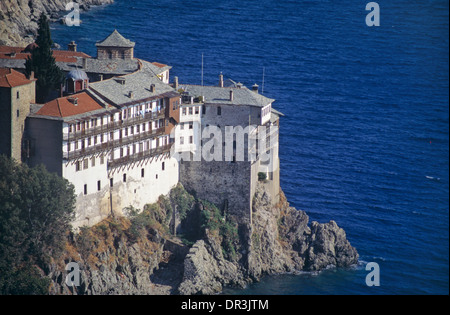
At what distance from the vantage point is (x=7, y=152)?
169500 mm

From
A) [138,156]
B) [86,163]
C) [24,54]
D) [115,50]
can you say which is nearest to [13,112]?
[86,163]

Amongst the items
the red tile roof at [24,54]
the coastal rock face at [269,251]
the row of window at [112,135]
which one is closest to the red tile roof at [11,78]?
the row of window at [112,135]

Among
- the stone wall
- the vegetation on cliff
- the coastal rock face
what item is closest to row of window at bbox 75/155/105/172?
the vegetation on cliff

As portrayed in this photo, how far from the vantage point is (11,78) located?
17062cm

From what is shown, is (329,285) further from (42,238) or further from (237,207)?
(42,238)

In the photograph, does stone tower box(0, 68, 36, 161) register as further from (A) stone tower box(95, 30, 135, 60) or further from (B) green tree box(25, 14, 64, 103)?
(A) stone tower box(95, 30, 135, 60)

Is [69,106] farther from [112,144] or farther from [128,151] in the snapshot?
[128,151]

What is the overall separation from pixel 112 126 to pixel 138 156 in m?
6.85

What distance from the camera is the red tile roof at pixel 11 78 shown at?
169 meters

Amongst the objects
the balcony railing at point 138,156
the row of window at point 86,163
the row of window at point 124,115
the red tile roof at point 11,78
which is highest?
the red tile roof at point 11,78

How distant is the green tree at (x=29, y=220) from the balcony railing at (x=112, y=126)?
5637 mm

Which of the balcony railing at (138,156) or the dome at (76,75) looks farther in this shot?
the dome at (76,75)

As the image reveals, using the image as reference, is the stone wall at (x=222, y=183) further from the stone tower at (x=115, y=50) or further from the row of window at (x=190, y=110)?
the stone tower at (x=115, y=50)

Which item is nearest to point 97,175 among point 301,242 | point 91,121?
point 91,121
